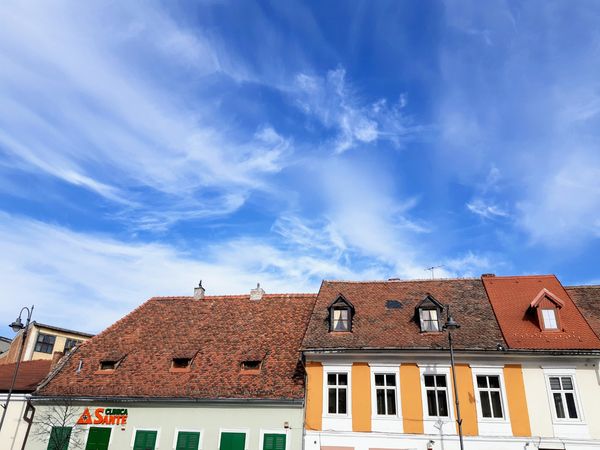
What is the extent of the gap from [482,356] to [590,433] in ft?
16.7

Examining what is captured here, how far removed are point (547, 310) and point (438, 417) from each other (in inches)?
306

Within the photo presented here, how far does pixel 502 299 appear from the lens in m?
25.2

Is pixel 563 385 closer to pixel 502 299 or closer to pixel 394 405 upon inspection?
pixel 502 299

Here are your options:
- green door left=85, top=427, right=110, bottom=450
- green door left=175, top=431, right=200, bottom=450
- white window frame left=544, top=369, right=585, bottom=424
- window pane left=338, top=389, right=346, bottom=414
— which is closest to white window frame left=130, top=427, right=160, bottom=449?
green door left=175, top=431, right=200, bottom=450

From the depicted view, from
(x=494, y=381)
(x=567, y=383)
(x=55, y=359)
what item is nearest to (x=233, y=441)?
(x=55, y=359)

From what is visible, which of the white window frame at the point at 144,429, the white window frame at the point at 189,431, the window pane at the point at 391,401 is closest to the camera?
the window pane at the point at 391,401

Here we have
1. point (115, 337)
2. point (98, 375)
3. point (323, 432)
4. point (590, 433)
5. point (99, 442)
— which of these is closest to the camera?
point (590, 433)

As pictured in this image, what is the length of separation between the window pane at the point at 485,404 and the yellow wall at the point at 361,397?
16.6ft

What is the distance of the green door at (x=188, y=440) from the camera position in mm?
21688

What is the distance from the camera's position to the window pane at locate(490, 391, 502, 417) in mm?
20688

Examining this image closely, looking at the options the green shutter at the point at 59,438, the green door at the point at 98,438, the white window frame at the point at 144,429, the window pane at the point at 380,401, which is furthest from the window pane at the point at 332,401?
the green shutter at the point at 59,438

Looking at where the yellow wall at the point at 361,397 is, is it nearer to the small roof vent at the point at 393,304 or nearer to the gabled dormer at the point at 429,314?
the gabled dormer at the point at 429,314

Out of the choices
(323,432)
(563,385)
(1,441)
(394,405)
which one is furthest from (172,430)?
(563,385)

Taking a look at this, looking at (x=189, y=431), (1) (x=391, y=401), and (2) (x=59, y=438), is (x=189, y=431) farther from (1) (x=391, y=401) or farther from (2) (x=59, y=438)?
(1) (x=391, y=401)
